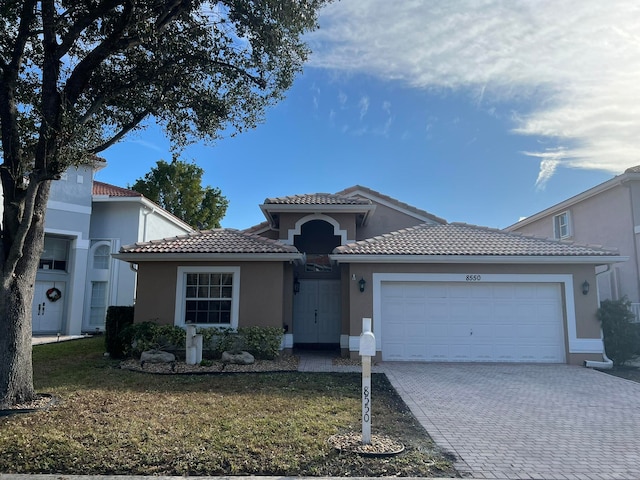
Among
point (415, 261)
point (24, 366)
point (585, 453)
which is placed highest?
point (415, 261)

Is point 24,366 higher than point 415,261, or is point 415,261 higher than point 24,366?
point 415,261

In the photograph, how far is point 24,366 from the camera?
7.38m

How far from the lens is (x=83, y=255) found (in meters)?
20.1

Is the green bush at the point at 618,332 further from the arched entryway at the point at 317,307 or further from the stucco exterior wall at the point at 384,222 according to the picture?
the arched entryway at the point at 317,307

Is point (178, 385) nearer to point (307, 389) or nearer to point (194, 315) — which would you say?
point (307, 389)

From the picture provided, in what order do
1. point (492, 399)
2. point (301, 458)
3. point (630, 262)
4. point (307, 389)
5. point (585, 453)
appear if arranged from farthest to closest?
1. point (630, 262)
2. point (307, 389)
3. point (492, 399)
4. point (585, 453)
5. point (301, 458)

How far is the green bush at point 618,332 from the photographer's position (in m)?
12.8

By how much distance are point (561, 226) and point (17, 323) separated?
22.4 m

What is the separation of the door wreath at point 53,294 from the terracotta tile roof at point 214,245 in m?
9.19

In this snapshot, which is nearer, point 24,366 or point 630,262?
point 24,366

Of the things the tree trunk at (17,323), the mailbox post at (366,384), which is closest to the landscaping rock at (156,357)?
the tree trunk at (17,323)

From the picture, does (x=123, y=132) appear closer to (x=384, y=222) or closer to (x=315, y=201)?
(x=315, y=201)

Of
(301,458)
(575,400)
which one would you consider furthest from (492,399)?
(301,458)

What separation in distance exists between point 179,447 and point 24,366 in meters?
3.73
